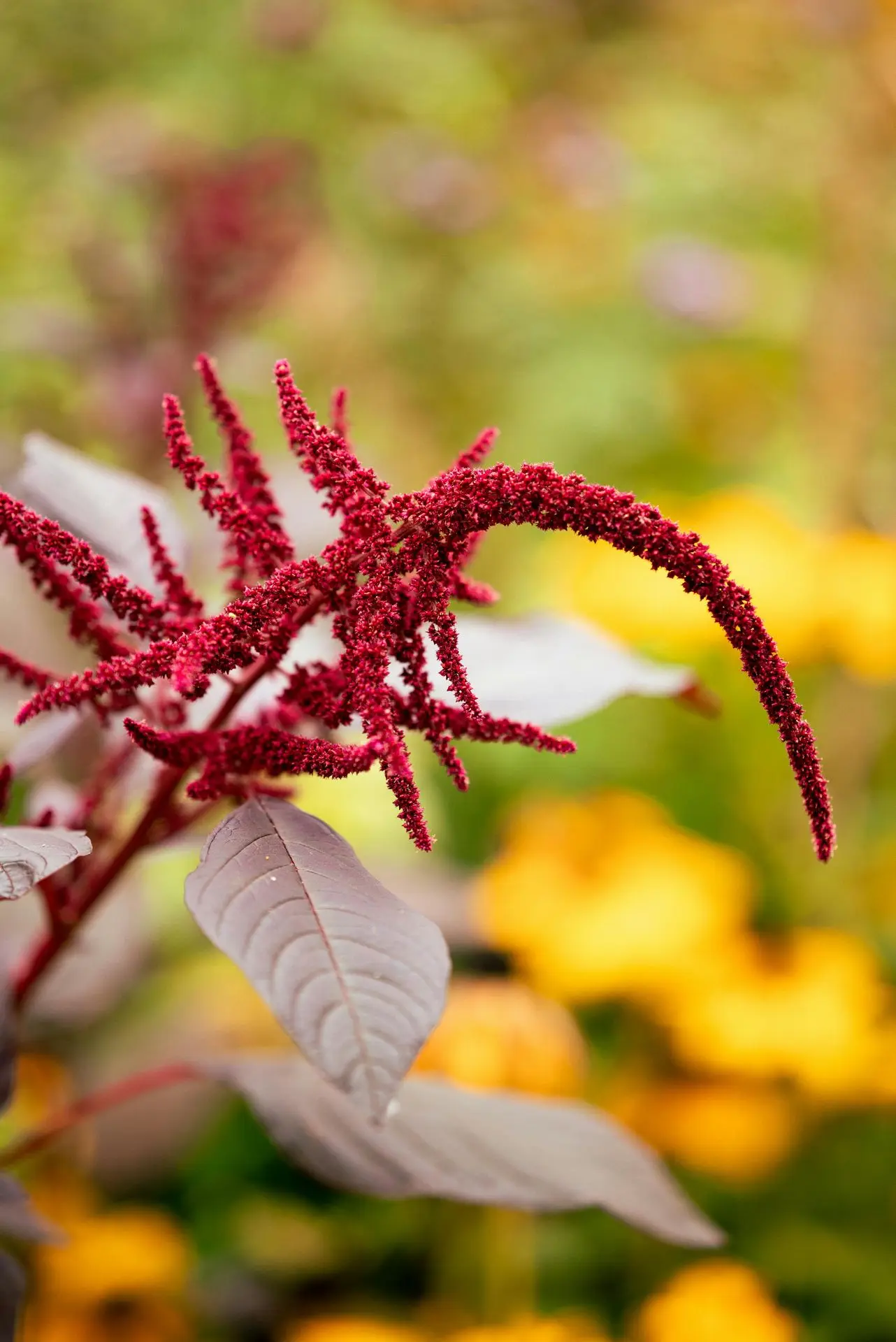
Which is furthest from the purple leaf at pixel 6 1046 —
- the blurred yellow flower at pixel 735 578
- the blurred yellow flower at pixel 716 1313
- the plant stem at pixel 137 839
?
the blurred yellow flower at pixel 735 578

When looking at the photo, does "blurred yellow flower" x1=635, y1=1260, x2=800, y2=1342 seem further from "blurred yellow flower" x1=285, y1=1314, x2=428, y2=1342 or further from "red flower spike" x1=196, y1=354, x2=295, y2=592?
"red flower spike" x1=196, y1=354, x2=295, y2=592

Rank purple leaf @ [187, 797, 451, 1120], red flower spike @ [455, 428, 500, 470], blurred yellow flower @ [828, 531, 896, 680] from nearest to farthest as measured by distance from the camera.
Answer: purple leaf @ [187, 797, 451, 1120] → red flower spike @ [455, 428, 500, 470] → blurred yellow flower @ [828, 531, 896, 680]

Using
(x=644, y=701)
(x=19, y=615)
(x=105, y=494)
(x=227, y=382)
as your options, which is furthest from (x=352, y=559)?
(x=644, y=701)

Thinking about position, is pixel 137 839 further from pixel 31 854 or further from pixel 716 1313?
pixel 716 1313

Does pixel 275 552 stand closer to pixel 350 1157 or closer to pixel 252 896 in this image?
pixel 252 896

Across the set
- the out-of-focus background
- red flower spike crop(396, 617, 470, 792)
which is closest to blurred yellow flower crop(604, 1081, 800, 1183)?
the out-of-focus background

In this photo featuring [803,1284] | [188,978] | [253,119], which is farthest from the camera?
[253,119]

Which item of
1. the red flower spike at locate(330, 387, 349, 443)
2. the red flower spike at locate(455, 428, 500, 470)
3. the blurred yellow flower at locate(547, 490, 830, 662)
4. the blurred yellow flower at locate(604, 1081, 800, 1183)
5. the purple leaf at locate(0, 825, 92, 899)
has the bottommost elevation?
the purple leaf at locate(0, 825, 92, 899)
